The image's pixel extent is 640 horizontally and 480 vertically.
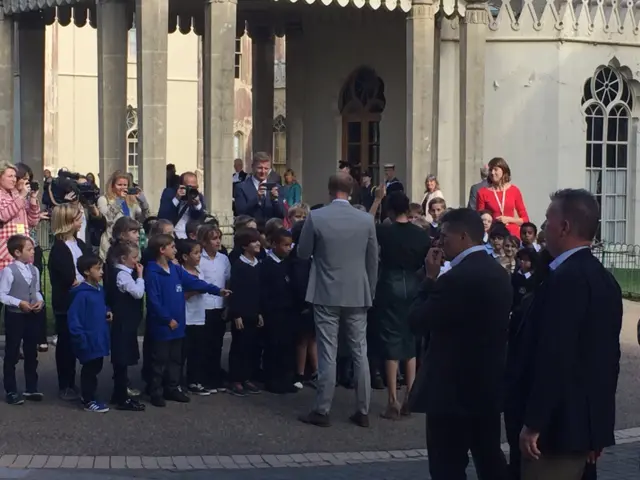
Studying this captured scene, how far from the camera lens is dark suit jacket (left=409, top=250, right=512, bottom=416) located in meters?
6.26

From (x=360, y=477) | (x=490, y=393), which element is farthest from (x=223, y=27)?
(x=490, y=393)

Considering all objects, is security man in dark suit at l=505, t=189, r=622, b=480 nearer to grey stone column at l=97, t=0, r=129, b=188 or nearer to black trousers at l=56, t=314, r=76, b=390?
black trousers at l=56, t=314, r=76, b=390

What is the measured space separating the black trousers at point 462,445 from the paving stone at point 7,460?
3.26 metres

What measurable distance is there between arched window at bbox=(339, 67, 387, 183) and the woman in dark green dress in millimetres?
14820

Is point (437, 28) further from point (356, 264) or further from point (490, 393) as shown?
point (490, 393)

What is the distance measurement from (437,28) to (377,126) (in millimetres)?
3365

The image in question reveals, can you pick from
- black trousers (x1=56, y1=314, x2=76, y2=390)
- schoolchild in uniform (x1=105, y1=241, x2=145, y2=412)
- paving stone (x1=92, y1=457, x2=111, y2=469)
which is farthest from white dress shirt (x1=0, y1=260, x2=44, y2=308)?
paving stone (x1=92, y1=457, x2=111, y2=469)

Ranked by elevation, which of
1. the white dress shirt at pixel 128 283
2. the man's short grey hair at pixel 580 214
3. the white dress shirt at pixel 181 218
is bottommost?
the white dress shirt at pixel 128 283

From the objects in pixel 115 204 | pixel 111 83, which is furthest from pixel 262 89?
pixel 115 204

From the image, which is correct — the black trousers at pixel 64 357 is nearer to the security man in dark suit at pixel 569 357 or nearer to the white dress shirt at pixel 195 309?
Answer: the white dress shirt at pixel 195 309

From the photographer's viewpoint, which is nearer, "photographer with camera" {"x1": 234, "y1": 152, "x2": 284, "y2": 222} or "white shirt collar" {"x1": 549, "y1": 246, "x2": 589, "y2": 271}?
"white shirt collar" {"x1": 549, "y1": 246, "x2": 589, "y2": 271}

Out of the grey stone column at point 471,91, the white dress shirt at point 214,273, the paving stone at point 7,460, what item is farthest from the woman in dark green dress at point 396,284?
the grey stone column at point 471,91

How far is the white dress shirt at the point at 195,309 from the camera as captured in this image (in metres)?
10.5

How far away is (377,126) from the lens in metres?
24.7
